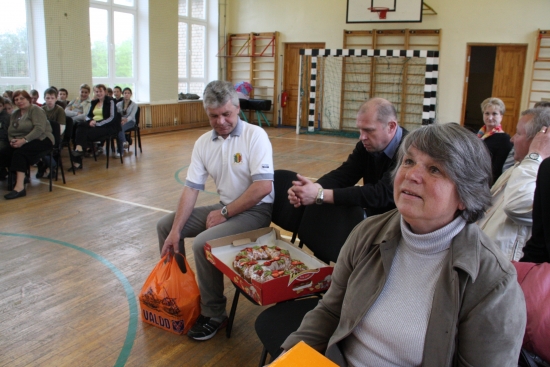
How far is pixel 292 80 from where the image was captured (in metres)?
12.5

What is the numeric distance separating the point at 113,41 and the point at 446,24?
24.5 feet

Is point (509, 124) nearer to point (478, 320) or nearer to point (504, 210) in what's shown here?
point (504, 210)

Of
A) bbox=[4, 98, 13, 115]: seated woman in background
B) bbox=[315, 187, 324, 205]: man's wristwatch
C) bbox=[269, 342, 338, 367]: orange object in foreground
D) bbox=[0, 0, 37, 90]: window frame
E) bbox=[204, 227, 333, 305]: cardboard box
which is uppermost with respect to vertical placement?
bbox=[0, 0, 37, 90]: window frame

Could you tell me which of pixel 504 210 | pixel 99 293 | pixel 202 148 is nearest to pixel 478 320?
pixel 504 210

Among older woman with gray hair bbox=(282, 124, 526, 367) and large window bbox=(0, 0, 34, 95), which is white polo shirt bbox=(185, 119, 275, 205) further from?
large window bbox=(0, 0, 34, 95)

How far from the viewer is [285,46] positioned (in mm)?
12383

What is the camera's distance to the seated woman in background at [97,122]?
22.4 ft

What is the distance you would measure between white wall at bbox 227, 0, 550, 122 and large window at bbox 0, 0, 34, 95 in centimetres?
589

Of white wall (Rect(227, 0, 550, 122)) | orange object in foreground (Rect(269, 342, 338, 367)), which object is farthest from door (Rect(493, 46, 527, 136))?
orange object in foreground (Rect(269, 342, 338, 367))

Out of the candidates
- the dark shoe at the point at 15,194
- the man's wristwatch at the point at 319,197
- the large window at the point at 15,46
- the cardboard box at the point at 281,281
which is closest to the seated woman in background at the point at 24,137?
the dark shoe at the point at 15,194

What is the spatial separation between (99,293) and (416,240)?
7.90ft

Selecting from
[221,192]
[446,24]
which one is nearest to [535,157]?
[221,192]

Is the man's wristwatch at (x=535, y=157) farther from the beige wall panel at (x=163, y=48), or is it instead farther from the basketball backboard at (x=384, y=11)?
the beige wall panel at (x=163, y=48)

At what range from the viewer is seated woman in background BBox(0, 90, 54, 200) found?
5223mm
